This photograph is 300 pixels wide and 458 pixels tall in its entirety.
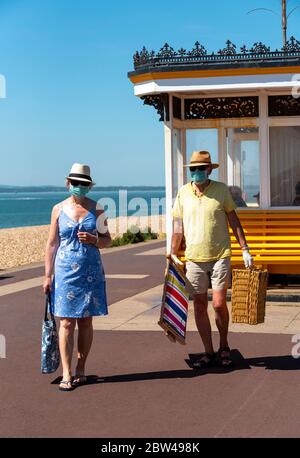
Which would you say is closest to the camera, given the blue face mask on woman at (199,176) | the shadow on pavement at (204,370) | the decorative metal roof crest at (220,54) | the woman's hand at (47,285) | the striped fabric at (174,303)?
the woman's hand at (47,285)

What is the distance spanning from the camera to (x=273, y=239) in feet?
41.2

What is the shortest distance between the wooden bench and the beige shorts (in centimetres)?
425

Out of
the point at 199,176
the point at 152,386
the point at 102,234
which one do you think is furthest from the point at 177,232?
the point at 152,386

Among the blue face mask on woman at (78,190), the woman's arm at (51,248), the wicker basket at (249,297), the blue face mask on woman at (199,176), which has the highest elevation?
the blue face mask on woman at (199,176)

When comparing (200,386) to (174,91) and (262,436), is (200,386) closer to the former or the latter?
(262,436)

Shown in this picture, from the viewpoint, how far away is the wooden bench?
12.4 m

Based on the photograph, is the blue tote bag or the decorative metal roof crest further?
the decorative metal roof crest

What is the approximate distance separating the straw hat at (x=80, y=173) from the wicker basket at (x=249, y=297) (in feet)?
5.86

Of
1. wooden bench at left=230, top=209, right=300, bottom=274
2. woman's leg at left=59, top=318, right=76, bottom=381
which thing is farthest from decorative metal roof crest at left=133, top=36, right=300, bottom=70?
woman's leg at left=59, top=318, right=76, bottom=381

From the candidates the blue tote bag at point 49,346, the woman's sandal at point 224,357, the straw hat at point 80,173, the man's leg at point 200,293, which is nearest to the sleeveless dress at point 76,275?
the blue tote bag at point 49,346

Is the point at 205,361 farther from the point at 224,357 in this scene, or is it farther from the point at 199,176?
the point at 199,176

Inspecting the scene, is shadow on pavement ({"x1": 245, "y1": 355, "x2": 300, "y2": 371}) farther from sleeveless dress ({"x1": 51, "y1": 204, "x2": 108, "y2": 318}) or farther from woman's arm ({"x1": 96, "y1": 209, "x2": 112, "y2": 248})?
woman's arm ({"x1": 96, "y1": 209, "x2": 112, "y2": 248})

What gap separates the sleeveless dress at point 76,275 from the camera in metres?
7.50

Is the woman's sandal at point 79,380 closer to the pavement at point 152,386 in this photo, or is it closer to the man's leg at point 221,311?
the pavement at point 152,386
